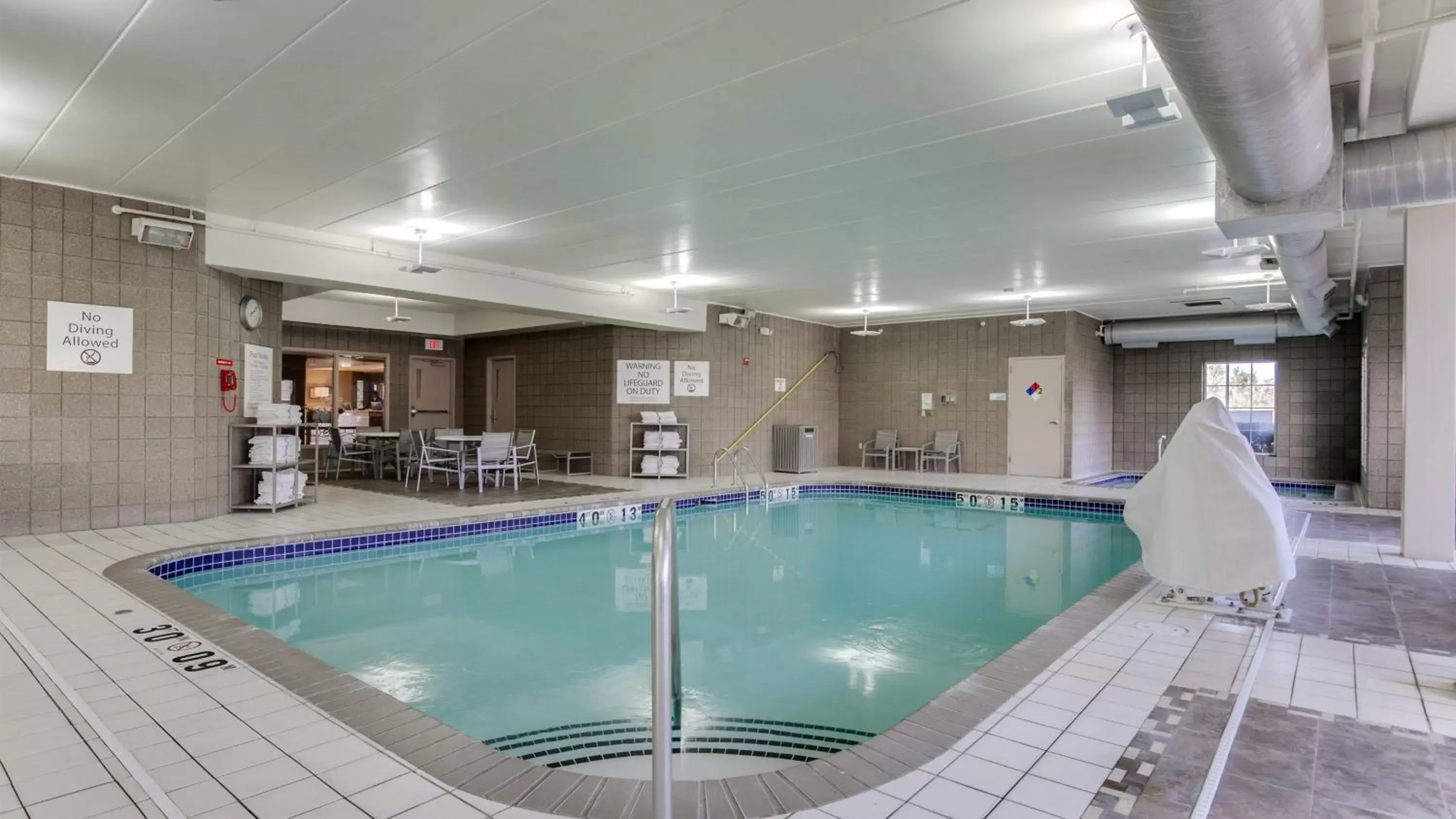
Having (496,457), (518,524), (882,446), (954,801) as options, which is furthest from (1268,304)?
(954,801)

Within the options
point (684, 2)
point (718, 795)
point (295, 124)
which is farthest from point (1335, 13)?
point (295, 124)

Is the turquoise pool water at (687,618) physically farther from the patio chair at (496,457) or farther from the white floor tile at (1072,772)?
the patio chair at (496,457)

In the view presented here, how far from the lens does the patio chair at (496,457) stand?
8461mm

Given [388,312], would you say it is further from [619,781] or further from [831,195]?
[619,781]

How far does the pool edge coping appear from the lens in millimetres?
1849

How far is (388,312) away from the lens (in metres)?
11.5

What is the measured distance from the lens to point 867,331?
11.3m

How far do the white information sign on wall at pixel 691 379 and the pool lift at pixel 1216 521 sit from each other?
7.44 m

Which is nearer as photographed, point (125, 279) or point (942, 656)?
point (942, 656)

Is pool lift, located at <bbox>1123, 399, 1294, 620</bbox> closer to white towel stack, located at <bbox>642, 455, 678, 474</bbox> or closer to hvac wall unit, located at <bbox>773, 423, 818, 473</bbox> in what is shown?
white towel stack, located at <bbox>642, 455, 678, 474</bbox>

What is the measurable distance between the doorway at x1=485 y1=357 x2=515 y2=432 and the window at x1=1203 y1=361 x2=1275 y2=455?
11192mm

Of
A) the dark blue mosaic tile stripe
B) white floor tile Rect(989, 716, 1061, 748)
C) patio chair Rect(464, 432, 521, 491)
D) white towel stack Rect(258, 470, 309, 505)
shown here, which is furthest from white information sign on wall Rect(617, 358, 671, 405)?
white floor tile Rect(989, 716, 1061, 748)

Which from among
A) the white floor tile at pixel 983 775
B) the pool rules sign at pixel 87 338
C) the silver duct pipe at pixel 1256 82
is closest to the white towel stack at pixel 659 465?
the pool rules sign at pixel 87 338

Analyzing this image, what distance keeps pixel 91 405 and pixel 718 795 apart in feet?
19.7
